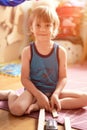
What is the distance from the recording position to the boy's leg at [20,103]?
140 centimetres

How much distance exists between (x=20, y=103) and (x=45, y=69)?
22cm

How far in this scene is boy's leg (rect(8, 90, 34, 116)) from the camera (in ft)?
4.60

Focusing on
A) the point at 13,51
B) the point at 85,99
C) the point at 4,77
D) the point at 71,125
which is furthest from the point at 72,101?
the point at 13,51

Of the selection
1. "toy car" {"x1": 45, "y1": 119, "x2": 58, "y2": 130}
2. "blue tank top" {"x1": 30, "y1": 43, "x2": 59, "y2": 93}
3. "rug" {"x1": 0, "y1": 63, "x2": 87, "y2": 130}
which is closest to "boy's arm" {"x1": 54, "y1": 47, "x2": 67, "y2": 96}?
"blue tank top" {"x1": 30, "y1": 43, "x2": 59, "y2": 93}

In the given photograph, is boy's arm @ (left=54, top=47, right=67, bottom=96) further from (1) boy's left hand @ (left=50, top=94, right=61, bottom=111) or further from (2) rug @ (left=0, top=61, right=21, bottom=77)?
(2) rug @ (left=0, top=61, right=21, bottom=77)

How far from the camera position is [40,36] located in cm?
148

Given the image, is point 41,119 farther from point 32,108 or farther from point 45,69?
point 45,69

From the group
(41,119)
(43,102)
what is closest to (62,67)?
(43,102)

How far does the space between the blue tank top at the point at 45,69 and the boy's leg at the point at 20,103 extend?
0.09 metres

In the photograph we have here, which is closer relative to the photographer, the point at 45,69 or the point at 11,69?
the point at 45,69

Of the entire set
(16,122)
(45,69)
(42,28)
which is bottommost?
(16,122)

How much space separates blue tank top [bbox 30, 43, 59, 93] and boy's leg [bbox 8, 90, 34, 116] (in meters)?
0.09

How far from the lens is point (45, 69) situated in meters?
1.52

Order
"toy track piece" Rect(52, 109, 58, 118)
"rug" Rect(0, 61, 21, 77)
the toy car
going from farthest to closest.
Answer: "rug" Rect(0, 61, 21, 77) < "toy track piece" Rect(52, 109, 58, 118) < the toy car
